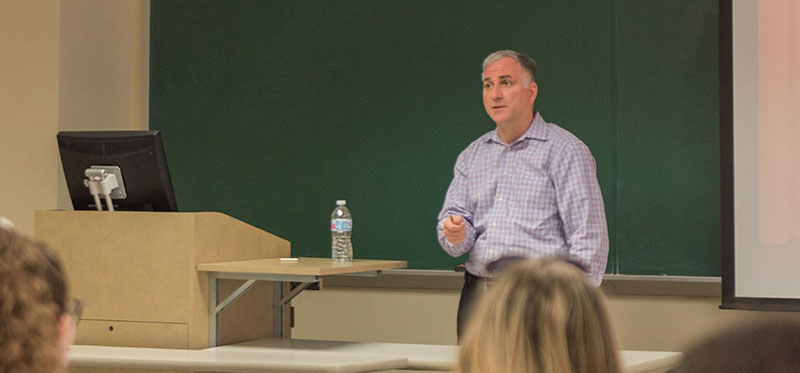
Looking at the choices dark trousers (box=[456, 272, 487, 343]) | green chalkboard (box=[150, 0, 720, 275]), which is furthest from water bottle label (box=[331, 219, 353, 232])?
green chalkboard (box=[150, 0, 720, 275])

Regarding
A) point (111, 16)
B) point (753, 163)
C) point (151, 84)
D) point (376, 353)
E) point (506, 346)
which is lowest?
point (376, 353)

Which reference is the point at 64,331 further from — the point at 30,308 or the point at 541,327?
the point at 541,327

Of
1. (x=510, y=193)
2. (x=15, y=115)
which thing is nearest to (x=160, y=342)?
(x=510, y=193)

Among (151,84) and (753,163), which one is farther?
(151,84)

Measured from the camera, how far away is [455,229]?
3328 mm

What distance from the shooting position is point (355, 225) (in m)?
4.67

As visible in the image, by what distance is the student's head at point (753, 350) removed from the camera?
678 millimetres

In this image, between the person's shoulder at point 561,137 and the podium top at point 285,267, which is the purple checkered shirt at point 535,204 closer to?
the person's shoulder at point 561,137

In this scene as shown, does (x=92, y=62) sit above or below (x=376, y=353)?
above

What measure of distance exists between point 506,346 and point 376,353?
2046 millimetres

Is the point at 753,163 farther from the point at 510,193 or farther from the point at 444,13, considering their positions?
the point at 444,13

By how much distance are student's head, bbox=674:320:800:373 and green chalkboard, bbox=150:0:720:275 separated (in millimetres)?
3622

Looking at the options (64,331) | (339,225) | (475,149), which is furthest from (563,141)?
(64,331)

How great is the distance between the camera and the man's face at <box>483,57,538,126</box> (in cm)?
A: 356
